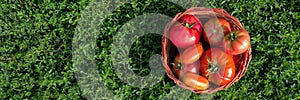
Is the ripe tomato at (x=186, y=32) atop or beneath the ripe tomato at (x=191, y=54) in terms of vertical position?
atop

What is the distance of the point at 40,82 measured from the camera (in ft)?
11.1

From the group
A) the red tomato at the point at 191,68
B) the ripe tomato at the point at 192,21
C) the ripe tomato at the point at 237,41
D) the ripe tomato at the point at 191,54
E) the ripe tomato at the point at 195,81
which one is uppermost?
the ripe tomato at the point at 192,21

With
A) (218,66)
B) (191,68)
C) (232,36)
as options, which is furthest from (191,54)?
(232,36)

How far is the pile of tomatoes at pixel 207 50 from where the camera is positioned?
288cm

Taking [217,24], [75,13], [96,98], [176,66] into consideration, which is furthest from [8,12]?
[217,24]

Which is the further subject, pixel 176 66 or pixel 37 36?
pixel 37 36

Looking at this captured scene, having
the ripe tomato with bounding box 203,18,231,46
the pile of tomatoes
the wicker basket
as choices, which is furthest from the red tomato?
the ripe tomato with bounding box 203,18,231,46

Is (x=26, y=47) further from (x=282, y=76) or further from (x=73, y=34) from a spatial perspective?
(x=282, y=76)

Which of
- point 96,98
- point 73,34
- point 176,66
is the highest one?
point 73,34

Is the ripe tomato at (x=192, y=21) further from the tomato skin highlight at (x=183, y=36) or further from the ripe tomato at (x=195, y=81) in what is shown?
the ripe tomato at (x=195, y=81)

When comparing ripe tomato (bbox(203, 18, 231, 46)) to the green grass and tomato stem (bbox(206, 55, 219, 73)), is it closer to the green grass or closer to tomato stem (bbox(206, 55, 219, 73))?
tomato stem (bbox(206, 55, 219, 73))

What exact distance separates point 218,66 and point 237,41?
A: 0.23 metres

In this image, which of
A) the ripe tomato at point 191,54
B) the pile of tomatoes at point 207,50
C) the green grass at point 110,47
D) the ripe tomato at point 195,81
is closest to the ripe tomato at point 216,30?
the pile of tomatoes at point 207,50

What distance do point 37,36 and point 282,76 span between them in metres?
2.16
